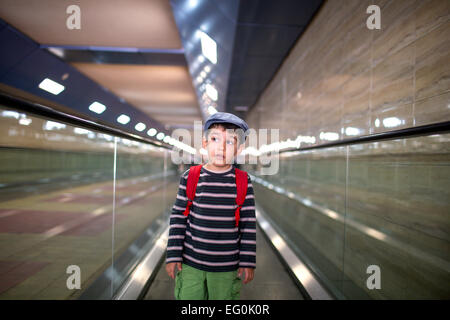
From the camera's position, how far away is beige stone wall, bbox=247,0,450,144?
1688 mm

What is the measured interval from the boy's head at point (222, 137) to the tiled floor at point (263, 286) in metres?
1.78

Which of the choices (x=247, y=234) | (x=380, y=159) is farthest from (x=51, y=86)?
(x=380, y=159)

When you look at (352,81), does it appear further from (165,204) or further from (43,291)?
(165,204)

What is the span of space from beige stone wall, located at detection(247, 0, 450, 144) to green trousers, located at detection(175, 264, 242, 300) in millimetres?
1691

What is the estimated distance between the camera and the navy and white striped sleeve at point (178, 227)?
→ 5.17 feet

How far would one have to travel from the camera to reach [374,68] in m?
2.42

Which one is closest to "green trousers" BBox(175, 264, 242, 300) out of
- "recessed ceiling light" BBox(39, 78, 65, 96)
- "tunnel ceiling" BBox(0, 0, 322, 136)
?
"tunnel ceiling" BBox(0, 0, 322, 136)

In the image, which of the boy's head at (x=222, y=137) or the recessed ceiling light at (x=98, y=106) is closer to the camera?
the boy's head at (x=222, y=137)

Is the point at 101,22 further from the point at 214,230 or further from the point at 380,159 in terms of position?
the point at 380,159

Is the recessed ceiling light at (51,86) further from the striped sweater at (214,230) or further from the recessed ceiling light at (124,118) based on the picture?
the striped sweater at (214,230)

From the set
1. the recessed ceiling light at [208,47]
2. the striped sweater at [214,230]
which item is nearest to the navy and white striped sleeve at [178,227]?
the striped sweater at [214,230]

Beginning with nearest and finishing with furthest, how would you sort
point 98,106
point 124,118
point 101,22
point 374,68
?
point 374,68 < point 101,22 < point 98,106 < point 124,118

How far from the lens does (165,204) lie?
16.0 ft

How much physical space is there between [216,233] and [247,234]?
196 mm
